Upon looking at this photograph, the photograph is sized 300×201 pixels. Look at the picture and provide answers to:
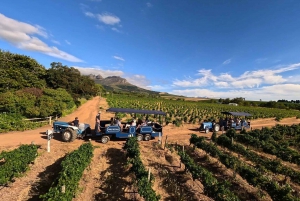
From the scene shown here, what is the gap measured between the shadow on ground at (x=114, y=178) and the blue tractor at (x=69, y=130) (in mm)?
3644

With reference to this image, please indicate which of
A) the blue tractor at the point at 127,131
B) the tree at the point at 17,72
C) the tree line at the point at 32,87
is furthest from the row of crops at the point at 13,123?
the tree at the point at 17,72

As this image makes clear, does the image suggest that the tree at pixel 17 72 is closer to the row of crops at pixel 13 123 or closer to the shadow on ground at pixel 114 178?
the row of crops at pixel 13 123

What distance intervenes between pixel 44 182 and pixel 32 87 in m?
24.5

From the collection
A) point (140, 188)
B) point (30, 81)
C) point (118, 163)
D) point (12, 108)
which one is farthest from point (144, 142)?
point (30, 81)

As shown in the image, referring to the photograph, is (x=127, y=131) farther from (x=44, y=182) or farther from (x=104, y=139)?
(x=44, y=182)

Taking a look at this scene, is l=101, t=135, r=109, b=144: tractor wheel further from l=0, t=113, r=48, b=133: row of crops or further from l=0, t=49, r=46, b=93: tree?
l=0, t=49, r=46, b=93: tree

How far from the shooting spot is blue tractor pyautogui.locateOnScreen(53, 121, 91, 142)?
16281 mm

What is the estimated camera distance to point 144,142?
17.8m

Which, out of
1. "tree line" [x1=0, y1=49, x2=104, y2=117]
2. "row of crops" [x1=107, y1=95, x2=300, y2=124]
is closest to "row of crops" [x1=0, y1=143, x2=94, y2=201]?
"tree line" [x1=0, y1=49, x2=104, y2=117]

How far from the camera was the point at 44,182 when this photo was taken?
10.4m

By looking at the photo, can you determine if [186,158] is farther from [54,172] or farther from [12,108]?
[12,108]

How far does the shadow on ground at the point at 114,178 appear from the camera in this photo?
958 cm

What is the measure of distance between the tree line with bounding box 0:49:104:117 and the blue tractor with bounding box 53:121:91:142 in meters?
7.57

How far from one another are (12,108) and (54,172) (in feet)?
46.1
